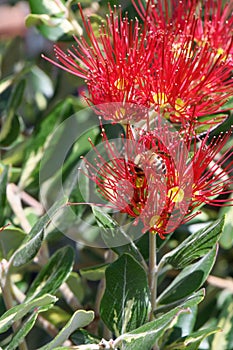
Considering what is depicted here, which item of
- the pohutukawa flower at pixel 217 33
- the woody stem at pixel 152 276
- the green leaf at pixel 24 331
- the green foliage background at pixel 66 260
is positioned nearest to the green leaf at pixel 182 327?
the green foliage background at pixel 66 260

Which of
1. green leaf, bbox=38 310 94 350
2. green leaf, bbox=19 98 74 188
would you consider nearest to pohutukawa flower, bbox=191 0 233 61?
green leaf, bbox=19 98 74 188

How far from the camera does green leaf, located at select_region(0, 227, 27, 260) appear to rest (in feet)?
2.80

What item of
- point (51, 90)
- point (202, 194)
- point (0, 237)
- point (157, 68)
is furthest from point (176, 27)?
point (51, 90)

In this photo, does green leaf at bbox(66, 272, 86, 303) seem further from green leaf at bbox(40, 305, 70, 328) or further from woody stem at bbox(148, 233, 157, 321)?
woody stem at bbox(148, 233, 157, 321)

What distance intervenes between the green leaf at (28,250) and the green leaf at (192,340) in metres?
0.18

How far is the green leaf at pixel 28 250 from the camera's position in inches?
28.7

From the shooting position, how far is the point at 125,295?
2.36 ft

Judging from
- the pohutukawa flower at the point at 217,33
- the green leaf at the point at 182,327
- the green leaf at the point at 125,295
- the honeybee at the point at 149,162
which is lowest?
the green leaf at the point at 182,327

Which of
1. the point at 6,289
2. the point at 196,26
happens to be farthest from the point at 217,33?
the point at 6,289

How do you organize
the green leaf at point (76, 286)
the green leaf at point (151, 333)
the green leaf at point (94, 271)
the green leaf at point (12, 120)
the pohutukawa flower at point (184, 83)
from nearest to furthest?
the green leaf at point (151, 333), the pohutukawa flower at point (184, 83), the green leaf at point (94, 271), the green leaf at point (76, 286), the green leaf at point (12, 120)

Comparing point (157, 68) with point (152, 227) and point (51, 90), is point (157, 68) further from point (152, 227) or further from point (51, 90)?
point (51, 90)

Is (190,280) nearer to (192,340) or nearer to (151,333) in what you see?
(192,340)

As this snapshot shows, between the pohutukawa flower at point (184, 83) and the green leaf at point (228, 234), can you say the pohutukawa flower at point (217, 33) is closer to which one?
the pohutukawa flower at point (184, 83)

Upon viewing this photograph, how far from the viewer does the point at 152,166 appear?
686mm
